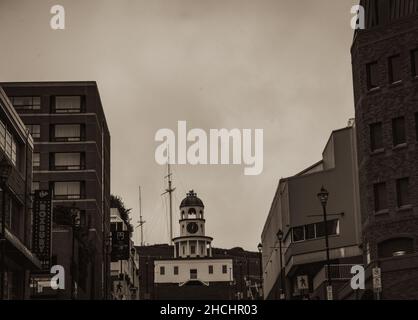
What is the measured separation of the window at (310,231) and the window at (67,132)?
3409cm

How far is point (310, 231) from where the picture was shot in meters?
91.8

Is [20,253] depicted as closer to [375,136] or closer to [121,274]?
[375,136]

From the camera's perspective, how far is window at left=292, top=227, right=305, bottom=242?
92.8 metres

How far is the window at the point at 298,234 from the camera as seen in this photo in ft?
305

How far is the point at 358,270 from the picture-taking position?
72875 millimetres

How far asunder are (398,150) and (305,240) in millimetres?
28020

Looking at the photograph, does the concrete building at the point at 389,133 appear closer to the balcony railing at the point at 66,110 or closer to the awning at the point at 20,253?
the awning at the point at 20,253

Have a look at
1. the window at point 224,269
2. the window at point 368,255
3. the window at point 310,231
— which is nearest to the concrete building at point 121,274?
the window at point 224,269

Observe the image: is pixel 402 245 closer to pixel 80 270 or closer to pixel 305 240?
pixel 305 240

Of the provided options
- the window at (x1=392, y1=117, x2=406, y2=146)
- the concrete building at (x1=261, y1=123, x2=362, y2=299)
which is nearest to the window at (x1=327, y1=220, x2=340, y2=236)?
the concrete building at (x1=261, y1=123, x2=362, y2=299)

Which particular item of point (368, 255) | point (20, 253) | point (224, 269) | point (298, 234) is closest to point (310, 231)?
point (298, 234)

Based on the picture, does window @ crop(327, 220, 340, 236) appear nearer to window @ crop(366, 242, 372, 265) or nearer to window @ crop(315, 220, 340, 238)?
window @ crop(315, 220, 340, 238)

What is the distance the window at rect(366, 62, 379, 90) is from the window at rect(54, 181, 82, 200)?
52.2m
